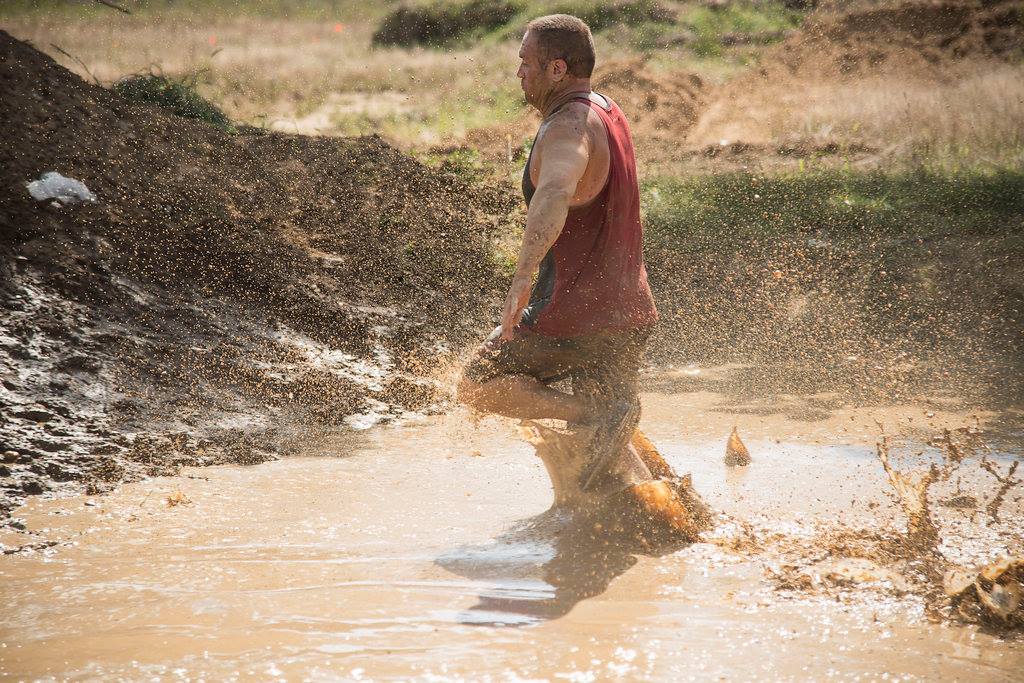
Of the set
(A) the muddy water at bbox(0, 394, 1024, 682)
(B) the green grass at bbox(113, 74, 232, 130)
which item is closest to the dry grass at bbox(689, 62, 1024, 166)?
(B) the green grass at bbox(113, 74, 232, 130)

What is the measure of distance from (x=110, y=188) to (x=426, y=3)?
11.6 meters

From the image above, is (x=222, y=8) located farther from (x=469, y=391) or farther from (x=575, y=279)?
(x=575, y=279)

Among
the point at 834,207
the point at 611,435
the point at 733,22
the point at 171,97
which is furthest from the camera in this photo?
the point at 733,22

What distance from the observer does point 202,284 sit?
624 centimetres

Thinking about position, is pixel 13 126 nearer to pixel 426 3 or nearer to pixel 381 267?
pixel 381 267

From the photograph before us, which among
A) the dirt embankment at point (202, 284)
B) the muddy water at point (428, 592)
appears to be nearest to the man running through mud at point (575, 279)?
the muddy water at point (428, 592)

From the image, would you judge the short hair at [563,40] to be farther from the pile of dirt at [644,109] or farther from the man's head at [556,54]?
the pile of dirt at [644,109]

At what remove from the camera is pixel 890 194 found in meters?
8.73

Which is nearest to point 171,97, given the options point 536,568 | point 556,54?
point 556,54

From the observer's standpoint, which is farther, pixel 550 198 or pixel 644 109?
pixel 644 109

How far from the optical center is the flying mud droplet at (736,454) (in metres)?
5.02

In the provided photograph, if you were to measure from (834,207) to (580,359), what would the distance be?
5.38m

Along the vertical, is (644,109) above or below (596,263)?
above

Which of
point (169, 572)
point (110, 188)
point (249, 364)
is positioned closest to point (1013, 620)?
point (169, 572)
